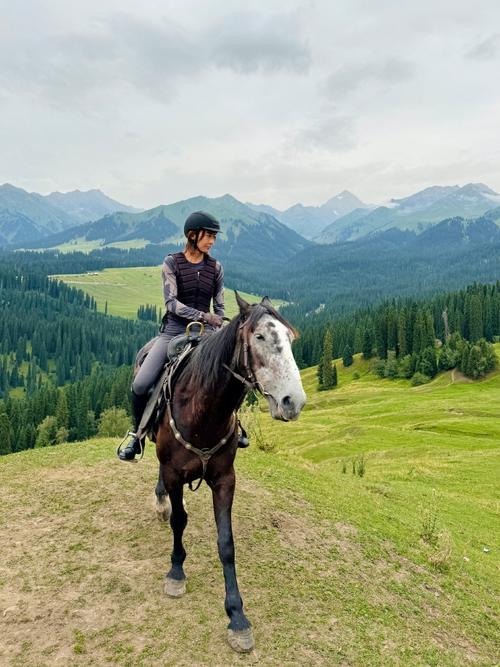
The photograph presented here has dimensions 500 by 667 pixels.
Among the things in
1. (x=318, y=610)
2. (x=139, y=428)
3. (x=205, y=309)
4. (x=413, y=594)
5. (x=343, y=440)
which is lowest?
(x=343, y=440)

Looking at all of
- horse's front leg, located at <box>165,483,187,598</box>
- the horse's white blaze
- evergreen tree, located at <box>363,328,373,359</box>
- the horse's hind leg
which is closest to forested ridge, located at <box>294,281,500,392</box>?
evergreen tree, located at <box>363,328,373,359</box>

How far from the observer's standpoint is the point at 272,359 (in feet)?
19.5

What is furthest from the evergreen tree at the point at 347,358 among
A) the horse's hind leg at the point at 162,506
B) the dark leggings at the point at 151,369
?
Result: the dark leggings at the point at 151,369

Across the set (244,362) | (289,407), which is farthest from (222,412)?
(289,407)

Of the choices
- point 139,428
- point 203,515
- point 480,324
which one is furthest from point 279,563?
point 480,324

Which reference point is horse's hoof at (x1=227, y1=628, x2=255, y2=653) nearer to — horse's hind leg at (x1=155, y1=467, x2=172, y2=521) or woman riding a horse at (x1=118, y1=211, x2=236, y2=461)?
woman riding a horse at (x1=118, y1=211, x2=236, y2=461)

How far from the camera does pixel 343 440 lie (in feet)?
162

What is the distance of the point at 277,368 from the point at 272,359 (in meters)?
0.15

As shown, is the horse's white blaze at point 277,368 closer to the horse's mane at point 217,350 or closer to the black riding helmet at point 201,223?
the horse's mane at point 217,350

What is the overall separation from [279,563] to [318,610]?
Result: 1.62 m

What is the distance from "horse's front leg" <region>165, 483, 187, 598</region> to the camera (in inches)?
331

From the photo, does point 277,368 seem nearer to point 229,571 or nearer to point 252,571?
point 229,571

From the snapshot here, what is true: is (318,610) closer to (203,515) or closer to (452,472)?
(203,515)

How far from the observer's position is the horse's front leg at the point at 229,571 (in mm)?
7238
